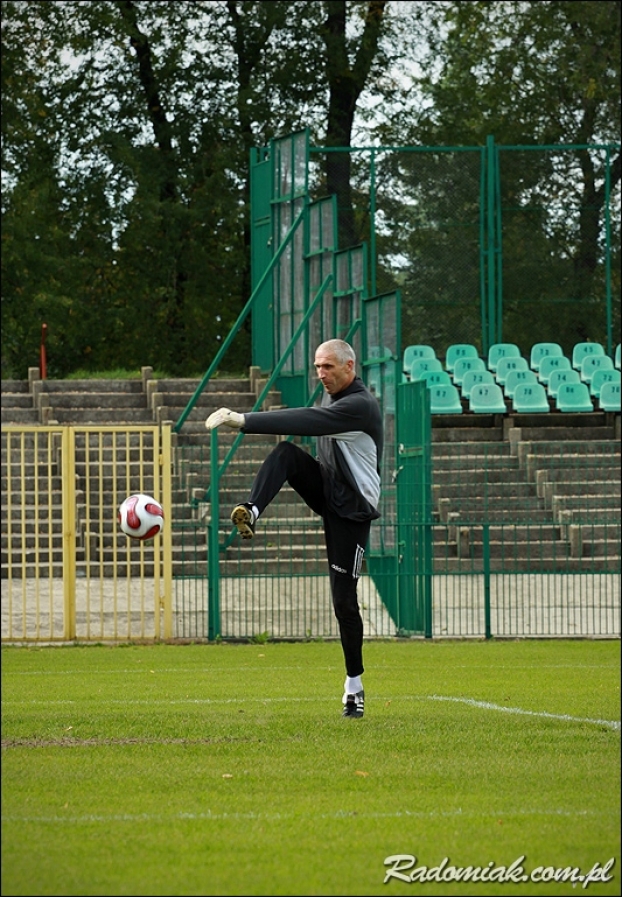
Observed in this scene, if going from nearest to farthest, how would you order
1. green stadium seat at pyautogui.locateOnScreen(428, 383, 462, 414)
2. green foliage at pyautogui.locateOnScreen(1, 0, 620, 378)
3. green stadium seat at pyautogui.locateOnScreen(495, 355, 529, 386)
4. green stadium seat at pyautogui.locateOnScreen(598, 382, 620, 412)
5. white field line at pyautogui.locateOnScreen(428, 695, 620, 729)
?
white field line at pyautogui.locateOnScreen(428, 695, 620, 729), green stadium seat at pyautogui.locateOnScreen(428, 383, 462, 414), green stadium seat at pyautogui.locateOnScreen(598, 382, 620, 412), green stadium seat at pyautogui.locateOnScreen(495, 355, 529, 386), green foliage at pyautogui.locateOnScreen(1, 0, 620, 378)

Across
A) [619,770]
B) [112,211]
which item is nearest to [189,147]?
[112,211]

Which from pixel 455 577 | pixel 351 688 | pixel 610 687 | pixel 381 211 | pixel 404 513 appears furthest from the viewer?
pixel 381 211

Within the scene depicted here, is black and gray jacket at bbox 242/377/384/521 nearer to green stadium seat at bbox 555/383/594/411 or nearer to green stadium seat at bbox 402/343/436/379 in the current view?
green stadium seat at bbox 555/383/594/411

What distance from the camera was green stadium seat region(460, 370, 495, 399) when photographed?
93.4 ft

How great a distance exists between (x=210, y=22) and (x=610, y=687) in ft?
97.0

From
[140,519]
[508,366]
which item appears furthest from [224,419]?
[508,366]

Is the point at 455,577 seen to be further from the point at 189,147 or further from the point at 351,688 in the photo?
the point at 189,147

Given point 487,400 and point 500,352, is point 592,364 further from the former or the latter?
point 487,400

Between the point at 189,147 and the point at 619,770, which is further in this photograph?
the point at 189,147

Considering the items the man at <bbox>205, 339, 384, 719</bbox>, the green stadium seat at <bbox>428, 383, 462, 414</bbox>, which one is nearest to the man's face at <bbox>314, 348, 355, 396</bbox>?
the man at <bbox>205, 339, 384, 719</bbox>

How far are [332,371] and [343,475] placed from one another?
605mm

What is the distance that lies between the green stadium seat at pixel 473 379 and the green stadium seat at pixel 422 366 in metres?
0.72

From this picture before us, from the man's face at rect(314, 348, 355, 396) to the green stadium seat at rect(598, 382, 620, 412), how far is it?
1929cm

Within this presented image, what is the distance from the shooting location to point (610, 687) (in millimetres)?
11164
